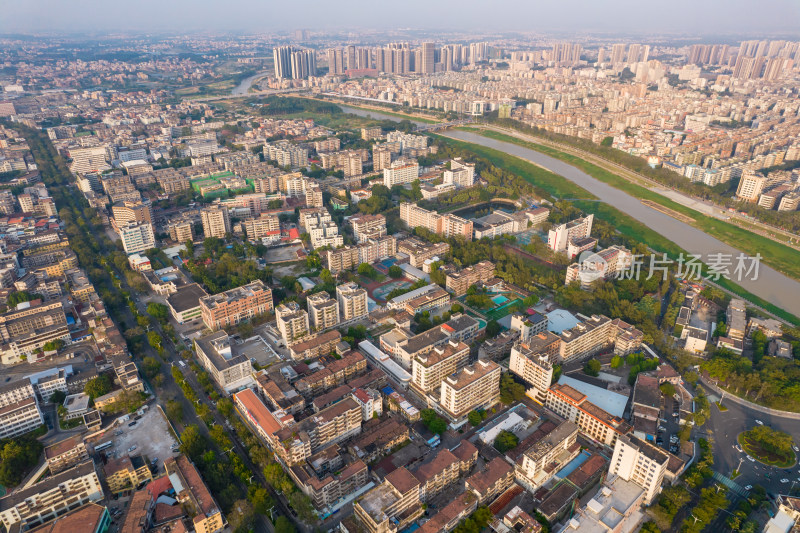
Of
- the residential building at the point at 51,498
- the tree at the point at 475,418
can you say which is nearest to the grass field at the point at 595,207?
the tree at the point at 475,418

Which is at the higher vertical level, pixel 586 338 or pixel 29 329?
pixel 586 338

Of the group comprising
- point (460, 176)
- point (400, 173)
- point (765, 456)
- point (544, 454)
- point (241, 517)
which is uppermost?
point (400, 173)

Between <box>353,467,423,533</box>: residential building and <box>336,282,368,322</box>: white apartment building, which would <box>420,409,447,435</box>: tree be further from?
<box>336,282,368,322</box>: white apartment building

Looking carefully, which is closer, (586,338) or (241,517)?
(241,517)

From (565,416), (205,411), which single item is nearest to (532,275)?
(565,416)

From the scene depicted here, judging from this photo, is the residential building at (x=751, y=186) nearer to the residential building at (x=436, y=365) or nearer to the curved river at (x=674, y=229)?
the curved river at (x=674, y=229)

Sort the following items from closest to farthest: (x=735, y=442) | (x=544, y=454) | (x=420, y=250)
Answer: (x=544, y=454) → (x=735, y=442) → (x=420, y=250)

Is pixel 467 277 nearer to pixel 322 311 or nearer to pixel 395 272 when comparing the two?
pixel 395 272

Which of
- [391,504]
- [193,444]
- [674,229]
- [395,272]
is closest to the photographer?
[391,504]

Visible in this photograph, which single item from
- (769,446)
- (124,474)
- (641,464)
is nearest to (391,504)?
(641,464)
